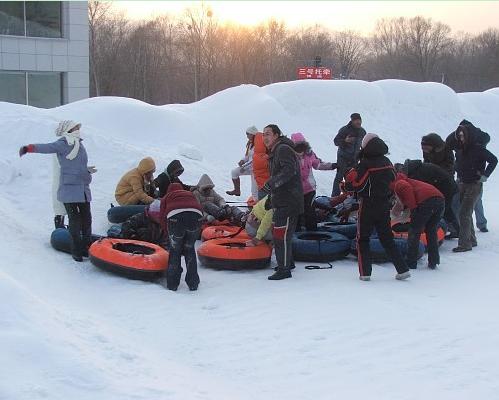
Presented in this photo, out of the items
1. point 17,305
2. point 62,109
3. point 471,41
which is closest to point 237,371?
point 17,305

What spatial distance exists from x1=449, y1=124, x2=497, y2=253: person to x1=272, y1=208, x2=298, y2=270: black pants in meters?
2.90

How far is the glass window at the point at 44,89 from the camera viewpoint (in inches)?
1106

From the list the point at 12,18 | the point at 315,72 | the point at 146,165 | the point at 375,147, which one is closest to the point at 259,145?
the point at 146,165

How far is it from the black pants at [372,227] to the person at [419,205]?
51 centimetres

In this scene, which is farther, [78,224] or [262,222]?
[262,222]

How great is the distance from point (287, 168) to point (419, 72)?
5892 centimetres

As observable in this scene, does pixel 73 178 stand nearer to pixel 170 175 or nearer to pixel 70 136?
pixel 70 136

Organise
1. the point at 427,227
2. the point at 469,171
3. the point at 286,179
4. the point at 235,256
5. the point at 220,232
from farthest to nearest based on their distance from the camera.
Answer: the point at 469,171
the point at 220,232
the point at 427,227
the point at 235,256
the point at 286,179

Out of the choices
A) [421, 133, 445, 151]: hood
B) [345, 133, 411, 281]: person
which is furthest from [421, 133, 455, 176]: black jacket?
[345, 133, 411, 281]: person

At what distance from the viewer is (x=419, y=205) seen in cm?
746

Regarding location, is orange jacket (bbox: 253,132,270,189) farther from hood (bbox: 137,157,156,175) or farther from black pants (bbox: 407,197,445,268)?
black pants (bbox: 407,197,445,268)

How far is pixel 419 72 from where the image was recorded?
2450 inches

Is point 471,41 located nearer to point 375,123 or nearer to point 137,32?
point 137,32

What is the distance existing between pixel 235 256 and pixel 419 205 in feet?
7.51
